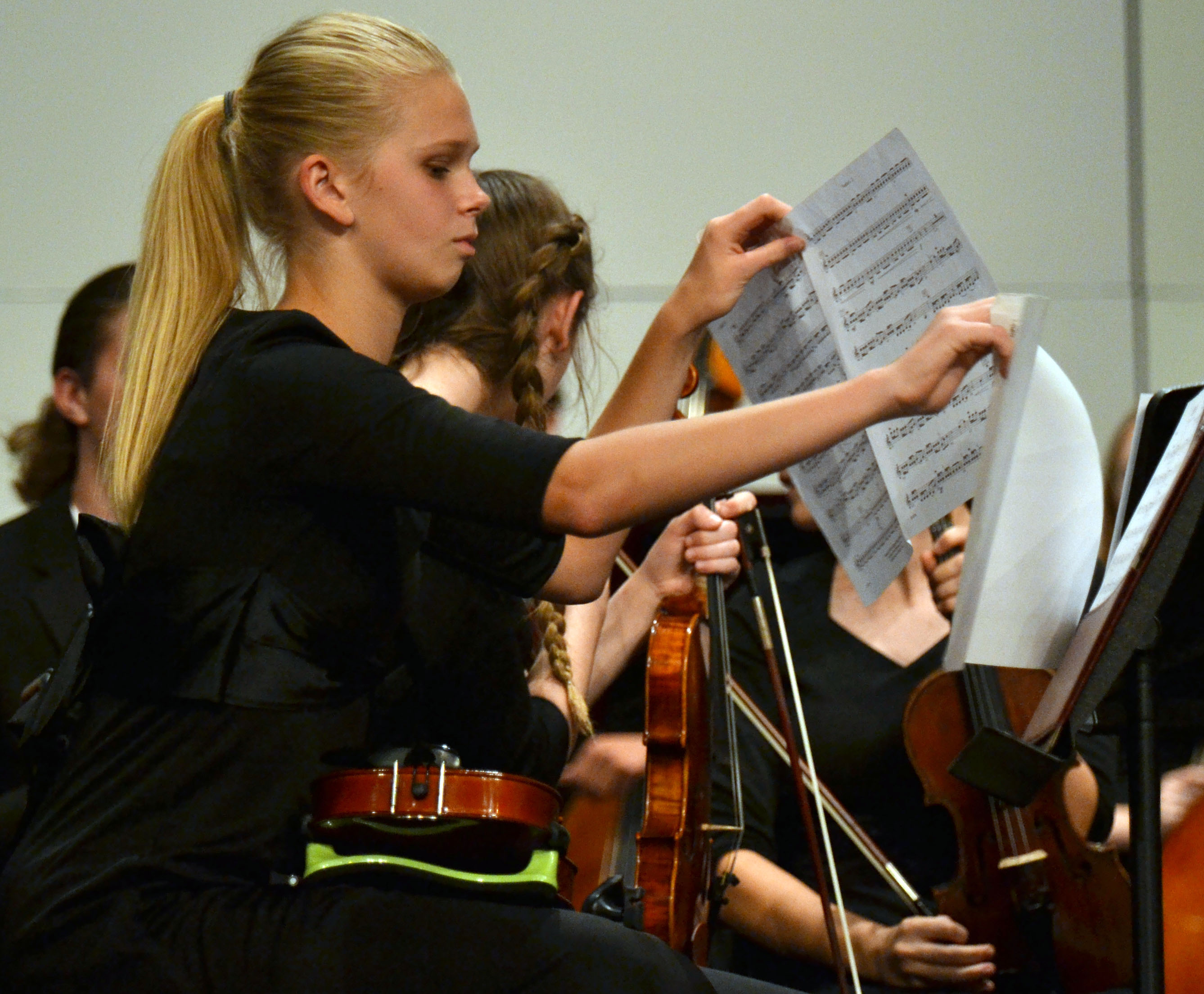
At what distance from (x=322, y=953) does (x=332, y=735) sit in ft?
0.57

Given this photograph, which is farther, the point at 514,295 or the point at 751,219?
the point at 514,295

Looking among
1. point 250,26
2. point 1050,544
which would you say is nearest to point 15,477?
point 250,26

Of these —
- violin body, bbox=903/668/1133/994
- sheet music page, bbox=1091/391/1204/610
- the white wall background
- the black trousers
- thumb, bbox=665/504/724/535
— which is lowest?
violin body, bbox=903/668/1133/994

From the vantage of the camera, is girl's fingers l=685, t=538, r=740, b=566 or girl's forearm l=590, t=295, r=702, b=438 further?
girl's fingers l=685, t=538, r=740, b=566

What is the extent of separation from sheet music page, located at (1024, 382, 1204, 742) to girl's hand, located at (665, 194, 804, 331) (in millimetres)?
396

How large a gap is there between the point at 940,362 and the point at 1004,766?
345mm

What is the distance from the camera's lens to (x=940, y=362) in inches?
40.2

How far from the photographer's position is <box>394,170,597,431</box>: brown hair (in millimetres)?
1649

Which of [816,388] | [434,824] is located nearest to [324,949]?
[434,824]

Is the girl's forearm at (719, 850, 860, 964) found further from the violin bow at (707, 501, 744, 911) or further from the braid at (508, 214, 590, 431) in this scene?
the braid at (508, 214, 590, 431)

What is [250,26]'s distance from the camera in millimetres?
3053

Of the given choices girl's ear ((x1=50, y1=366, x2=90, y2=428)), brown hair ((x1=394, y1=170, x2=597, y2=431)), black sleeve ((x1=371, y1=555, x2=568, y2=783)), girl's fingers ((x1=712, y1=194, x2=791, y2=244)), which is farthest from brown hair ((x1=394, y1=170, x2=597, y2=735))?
girl's ear ((x1=50, y1=366, x2=90, y2=428))

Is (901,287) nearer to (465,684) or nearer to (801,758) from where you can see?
(465,684)

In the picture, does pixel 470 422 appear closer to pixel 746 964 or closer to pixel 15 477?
pixel 746 964
